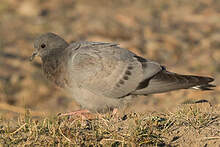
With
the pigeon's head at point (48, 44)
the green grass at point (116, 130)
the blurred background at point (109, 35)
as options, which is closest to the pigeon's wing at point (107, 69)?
the pigeon's head at point (48, 44)

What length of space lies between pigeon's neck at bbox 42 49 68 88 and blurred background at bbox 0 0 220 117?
89.1 inches

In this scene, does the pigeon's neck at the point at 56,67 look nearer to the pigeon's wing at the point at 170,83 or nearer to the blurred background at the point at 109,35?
the pigeon's wing at the point at 170,83

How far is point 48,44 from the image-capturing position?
5.91 meters

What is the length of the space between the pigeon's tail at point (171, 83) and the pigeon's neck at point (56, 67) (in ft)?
3.48

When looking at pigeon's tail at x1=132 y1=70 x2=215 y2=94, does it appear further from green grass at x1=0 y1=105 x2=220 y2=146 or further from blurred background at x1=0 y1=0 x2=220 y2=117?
blurred background at x1=0 y1=0 x2=220 y2=117

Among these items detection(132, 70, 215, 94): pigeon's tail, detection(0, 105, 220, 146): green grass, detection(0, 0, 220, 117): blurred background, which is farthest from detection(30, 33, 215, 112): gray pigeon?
detection(0, 0, 220, 117): blurred background

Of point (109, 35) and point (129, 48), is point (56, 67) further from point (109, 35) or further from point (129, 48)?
point (109, 35)

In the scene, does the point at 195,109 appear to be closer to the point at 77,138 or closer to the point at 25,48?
the point at 77,138

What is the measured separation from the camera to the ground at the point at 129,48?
4371 millimetres

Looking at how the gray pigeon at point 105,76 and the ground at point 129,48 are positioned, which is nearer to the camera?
the ground at point 129,48

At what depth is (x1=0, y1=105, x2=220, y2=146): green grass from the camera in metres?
4.02

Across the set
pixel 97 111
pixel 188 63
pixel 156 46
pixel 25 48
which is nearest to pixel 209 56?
pixel 188 63

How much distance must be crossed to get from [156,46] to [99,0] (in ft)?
13.9

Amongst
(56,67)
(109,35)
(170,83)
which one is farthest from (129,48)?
(56,67)
